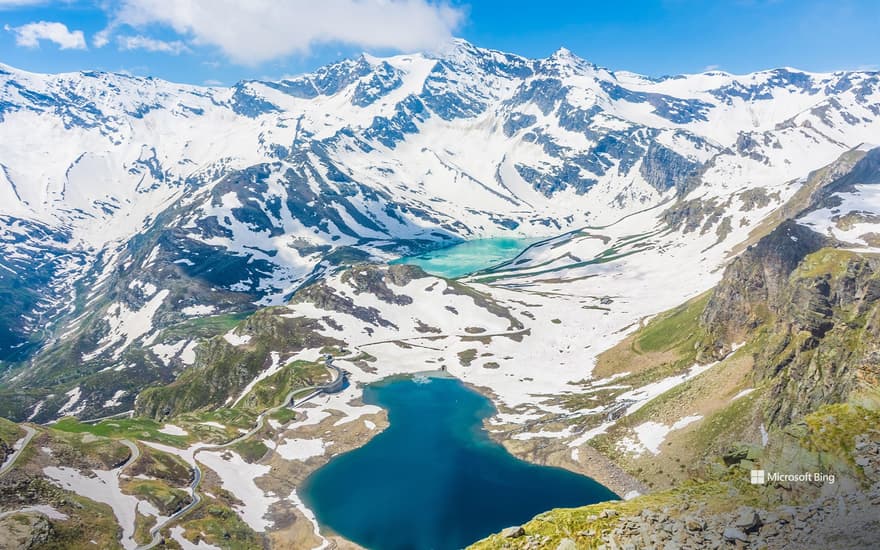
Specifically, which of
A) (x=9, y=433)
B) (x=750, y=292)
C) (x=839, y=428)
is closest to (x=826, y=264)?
(x=750, y=292)

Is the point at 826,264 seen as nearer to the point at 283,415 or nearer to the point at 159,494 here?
the point at 283,415

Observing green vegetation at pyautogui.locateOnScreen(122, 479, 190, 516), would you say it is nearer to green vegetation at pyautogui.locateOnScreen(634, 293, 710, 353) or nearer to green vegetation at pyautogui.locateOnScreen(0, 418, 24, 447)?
green vegetation at pyautogui.locateOnScreen(0, 418, 24, 447)

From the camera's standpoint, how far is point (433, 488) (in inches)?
4373

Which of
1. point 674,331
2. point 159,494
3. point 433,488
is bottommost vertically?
point 433,488

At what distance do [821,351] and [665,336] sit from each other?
251 feet

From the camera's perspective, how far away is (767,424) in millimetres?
96375

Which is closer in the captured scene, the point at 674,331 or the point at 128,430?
the point at 128,430

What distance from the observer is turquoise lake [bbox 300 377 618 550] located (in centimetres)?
9625

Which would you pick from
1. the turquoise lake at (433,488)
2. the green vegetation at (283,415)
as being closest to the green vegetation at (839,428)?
the turquoise lake at (433,488)

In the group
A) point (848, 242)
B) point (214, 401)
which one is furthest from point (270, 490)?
point (848, 242)

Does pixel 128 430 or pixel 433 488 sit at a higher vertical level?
pixel 128 430

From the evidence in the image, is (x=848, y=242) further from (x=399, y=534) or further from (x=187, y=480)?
(x=187, y=480)

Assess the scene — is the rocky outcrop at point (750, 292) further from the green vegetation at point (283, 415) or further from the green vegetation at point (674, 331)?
the green vegetation at point (283, 415)

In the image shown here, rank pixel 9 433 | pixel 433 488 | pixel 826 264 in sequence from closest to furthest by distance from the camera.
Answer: pixel 9 433 → pixel 433 488 → pixel 826 264
